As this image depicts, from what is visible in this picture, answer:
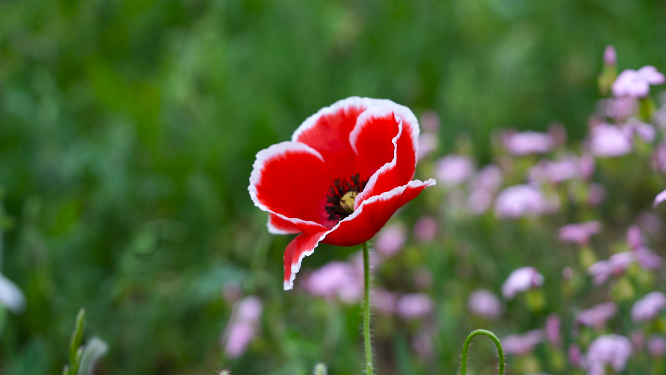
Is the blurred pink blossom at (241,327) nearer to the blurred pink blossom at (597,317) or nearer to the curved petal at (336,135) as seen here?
the curved petal at (336,135)

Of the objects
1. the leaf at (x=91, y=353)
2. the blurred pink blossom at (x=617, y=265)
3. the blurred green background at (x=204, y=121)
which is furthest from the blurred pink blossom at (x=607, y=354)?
the leaf at (x=91, y=353)

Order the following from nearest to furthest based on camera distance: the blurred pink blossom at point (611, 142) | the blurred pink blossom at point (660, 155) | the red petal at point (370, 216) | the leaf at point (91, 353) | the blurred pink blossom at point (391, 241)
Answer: the red petal at point (370, 216) → the leaf at point (91, 353) → the blurred pink blossom at point (660, 155) → the blurred pink blossom at point (611, 142) → the blurred pink blossom at point (391, 241)

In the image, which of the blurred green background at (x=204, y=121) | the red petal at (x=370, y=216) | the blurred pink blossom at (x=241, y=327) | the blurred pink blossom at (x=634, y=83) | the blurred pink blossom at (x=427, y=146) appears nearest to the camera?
the red petal at (x=370, y=216)

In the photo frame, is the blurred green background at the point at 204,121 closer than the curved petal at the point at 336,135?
No

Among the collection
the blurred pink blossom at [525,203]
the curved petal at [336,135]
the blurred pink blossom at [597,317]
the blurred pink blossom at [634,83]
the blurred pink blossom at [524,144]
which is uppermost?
the blurred pink blossom at [524,144]

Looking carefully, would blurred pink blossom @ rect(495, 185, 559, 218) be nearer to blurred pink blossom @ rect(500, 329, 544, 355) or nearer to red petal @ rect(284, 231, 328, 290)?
blurred pink blossom @ rect(500, 329, 544, 355)

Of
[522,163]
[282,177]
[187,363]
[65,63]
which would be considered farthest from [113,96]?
[282,177]

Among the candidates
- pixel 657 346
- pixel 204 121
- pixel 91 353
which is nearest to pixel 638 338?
pixel 657 346

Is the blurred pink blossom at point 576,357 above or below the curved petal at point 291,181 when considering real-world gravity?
below
